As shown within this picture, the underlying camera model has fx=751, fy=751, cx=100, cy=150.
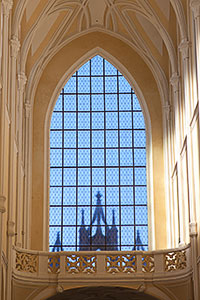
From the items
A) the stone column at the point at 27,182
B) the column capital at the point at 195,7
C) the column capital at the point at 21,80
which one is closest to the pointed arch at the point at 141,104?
the stone column at the point at 27,182

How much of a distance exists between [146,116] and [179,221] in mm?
6196

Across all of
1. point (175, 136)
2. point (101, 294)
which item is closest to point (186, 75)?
point (175, 136)

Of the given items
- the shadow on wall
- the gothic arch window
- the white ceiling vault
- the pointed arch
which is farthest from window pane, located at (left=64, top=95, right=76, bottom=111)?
the shadow on wall

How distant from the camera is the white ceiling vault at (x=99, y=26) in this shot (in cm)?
2867

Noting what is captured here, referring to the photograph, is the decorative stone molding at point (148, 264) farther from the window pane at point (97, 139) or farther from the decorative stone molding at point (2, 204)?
the window pane at point (97, 139)

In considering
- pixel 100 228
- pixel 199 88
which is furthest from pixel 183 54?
pixel 100 228

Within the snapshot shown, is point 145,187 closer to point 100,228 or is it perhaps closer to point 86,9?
point 100,228

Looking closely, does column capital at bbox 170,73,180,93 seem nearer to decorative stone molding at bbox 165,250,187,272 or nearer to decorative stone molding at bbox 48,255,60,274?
decorative stone molding at bbox 165,250,187,272

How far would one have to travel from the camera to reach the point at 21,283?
23594mm

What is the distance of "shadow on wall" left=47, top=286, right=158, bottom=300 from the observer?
81.2 ft

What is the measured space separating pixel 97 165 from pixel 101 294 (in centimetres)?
679

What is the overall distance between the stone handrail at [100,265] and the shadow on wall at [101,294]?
693mm

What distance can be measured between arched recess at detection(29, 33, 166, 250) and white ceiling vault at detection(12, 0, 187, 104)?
1.48 feet

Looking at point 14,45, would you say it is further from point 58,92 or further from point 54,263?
point 54,263
